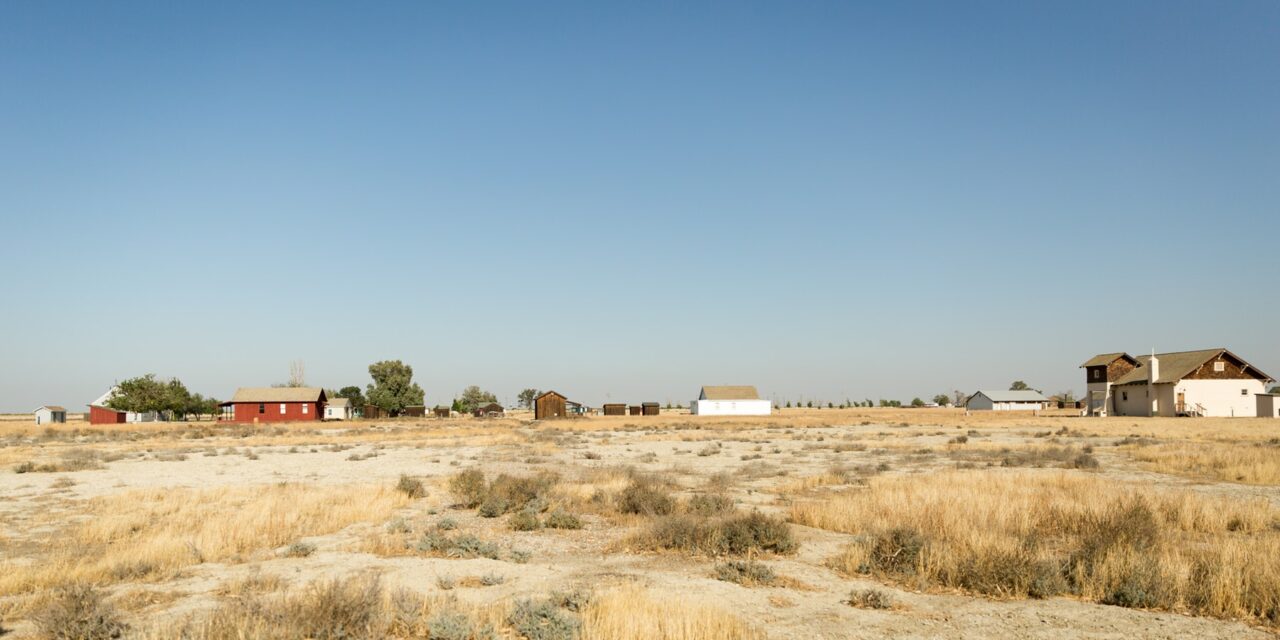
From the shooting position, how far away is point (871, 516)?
14.5 metres

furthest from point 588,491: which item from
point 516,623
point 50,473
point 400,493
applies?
point 50,473

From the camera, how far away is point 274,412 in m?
88.8

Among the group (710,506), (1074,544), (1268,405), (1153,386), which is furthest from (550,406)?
(1074,544)

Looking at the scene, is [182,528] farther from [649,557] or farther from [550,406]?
[550,406]

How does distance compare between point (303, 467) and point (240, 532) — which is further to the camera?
point (303, 467)

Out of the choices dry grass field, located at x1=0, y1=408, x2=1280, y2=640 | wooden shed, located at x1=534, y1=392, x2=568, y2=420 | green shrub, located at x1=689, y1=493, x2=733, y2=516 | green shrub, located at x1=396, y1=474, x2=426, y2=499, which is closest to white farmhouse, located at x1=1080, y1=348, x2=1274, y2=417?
dry grass field, located at x1=0, y1=408, x2=1280, y2=640

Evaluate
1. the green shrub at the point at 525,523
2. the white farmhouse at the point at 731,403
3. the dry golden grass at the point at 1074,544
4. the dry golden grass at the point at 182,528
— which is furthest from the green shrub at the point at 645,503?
the white farmhouse at the point at 731,403

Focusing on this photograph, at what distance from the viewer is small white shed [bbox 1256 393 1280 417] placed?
68.2 meters

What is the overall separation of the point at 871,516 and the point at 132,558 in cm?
1216

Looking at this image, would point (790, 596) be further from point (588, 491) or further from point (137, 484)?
A: point (137, 484)

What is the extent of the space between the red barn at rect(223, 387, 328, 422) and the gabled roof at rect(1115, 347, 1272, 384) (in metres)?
87.3

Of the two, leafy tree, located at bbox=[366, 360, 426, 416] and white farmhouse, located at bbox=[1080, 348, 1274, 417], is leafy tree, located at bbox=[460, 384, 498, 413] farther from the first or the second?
white farmhouse, located at bbox=[1080, 348, 1274, 417]

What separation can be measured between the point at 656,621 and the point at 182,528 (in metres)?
10.8

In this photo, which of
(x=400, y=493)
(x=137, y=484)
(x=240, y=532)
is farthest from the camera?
(x=137, y=484)
